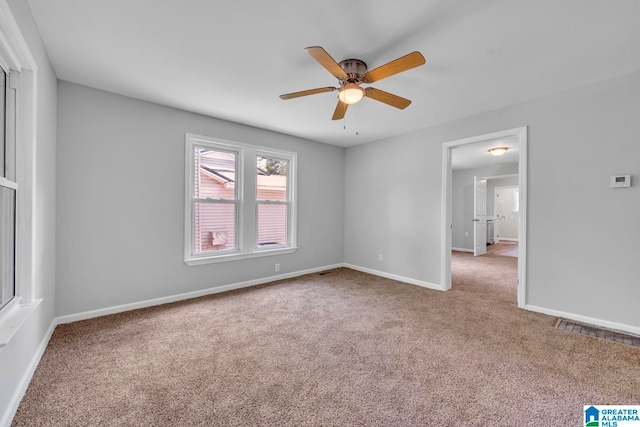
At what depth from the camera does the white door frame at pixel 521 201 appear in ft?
10.3

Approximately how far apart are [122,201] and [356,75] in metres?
2.83

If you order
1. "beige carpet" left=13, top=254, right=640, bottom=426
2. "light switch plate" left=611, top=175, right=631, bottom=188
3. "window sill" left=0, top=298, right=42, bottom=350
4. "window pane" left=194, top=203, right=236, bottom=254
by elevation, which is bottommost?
"beige carpet" left=13, top=254, right=640, bottom=426

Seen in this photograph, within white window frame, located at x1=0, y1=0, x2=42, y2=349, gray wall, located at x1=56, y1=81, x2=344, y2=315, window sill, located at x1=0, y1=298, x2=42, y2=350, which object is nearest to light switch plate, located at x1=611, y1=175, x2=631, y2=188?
gray wall, located at x1=56, y1=81, x2=344, y2=315

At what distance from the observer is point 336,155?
17.4 feet

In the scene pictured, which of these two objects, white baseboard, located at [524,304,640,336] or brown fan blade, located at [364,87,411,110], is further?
white baseboard, located at [524,304,640,336]

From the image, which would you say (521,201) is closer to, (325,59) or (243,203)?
(325,59)

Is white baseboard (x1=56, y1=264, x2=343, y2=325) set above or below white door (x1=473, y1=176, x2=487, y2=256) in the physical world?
below

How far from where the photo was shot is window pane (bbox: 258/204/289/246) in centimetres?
435

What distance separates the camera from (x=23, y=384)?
5.51 feet

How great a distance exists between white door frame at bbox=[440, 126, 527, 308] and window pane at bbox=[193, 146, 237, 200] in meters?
3.09

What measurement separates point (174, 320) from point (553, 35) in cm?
411

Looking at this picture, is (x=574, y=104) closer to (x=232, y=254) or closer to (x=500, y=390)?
(x=500, y=390)

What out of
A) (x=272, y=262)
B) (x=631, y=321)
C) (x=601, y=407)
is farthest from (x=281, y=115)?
(x=631, y=321)

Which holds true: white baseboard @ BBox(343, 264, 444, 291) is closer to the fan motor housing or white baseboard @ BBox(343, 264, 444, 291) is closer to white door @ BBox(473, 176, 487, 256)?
the fan motor housing
